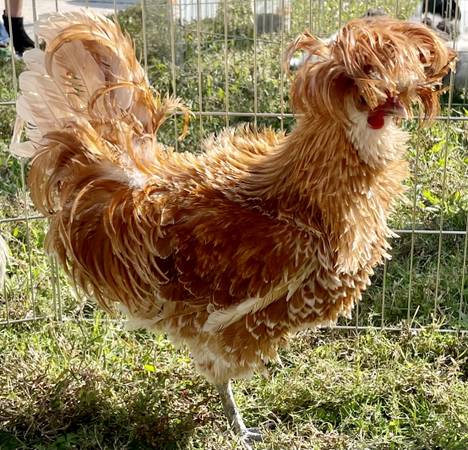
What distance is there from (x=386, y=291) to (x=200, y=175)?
160 centimetres

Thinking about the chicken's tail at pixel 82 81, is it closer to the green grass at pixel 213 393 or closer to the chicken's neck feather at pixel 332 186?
the chicken's neck feather at pixel 332 186

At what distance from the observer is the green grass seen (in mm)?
3133

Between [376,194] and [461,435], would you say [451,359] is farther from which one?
[376,194]

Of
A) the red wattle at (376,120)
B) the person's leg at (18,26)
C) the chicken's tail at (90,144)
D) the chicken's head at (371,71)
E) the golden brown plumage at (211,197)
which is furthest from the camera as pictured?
the person's leg at (18,26)

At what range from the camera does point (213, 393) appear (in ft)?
11.2

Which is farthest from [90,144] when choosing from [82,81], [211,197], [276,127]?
[276,127]

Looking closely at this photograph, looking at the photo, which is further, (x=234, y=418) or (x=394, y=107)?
(x=234, y=418)

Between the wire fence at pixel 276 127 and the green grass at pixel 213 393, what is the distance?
18cm

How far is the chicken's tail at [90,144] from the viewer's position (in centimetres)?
276

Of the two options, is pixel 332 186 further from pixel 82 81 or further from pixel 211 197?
pixel 82 81

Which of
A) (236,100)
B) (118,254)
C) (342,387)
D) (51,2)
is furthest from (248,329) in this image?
(51,2)

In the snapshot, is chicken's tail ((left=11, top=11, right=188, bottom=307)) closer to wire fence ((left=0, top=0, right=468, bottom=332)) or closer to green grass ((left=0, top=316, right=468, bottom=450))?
wire fence ((left=0, top=0, right=468, bottom=332))

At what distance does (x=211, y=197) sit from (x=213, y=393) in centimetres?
108

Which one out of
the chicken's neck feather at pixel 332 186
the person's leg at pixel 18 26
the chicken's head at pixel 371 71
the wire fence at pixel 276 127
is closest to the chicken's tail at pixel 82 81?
the wire fence at pixel 276 127
